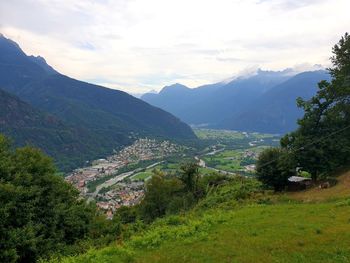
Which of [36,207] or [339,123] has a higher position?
[339,123]

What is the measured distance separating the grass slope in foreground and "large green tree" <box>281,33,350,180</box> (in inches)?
414

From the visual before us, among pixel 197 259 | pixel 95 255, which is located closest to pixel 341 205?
pixel 197 259

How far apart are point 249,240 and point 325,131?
20645 mm

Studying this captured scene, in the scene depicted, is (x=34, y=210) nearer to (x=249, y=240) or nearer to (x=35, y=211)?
(x=35, y=211)

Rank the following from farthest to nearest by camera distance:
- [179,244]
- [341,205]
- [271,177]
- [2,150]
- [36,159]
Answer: [271,177] → [36,159] → [2,150] → [341,205] → [179,244]

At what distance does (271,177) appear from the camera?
32.4 metres

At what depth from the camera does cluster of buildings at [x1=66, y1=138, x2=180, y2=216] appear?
8400 cm

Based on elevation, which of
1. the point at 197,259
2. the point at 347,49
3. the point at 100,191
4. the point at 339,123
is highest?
the point at 347,49

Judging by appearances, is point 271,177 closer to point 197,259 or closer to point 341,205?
point 341,205

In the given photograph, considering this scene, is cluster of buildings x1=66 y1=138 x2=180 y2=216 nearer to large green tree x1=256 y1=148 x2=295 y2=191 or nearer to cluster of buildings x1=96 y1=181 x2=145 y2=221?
cluster of buildings x1=96 y1=181 x2=145 y2=221

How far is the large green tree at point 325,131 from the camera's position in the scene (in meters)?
31.1

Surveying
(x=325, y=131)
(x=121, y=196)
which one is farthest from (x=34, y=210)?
(x=121, y=196)

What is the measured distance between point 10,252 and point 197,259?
29.7 feet

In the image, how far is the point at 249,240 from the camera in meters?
15.2
